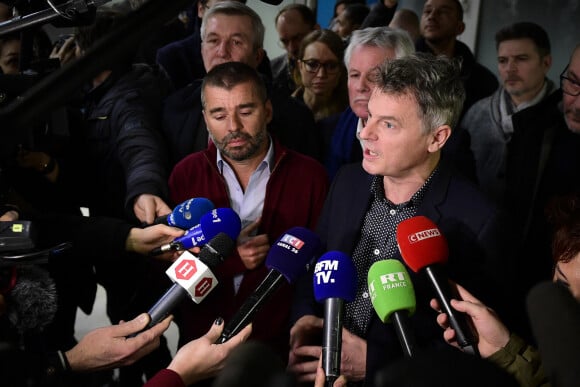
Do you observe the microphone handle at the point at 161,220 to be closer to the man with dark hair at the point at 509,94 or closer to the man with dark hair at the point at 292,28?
the man with dark hair at the point at 509,94

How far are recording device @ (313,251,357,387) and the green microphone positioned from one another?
6cm

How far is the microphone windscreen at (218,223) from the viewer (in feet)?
4.64

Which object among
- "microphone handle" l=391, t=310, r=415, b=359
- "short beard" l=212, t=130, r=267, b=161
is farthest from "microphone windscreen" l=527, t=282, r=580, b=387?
"short beard" l=212, t=130, r=267, b=161

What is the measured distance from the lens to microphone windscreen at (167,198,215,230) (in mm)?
1530

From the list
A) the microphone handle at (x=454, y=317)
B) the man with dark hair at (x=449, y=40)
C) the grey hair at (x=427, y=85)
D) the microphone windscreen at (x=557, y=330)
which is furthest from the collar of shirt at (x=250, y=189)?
the man with dark hair at (x=449, y=40)

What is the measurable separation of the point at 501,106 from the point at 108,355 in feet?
6.36

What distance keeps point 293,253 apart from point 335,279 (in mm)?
197

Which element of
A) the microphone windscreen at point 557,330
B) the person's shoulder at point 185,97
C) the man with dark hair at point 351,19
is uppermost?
the man with dark hair at point 351,19

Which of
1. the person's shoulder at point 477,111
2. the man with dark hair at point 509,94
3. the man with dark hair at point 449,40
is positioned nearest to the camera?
the man with dark hair at point 509,94

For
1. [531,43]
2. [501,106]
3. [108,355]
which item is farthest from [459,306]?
[531,43]

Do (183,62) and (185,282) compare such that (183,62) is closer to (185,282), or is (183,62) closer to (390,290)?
(185,282)

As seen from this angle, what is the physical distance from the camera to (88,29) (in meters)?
2.27

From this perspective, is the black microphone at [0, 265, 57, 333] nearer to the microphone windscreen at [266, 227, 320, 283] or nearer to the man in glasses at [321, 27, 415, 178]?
the microphone windscreen at [266, 227, 320, 283]

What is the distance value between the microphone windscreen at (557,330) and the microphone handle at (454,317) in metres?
0.45
